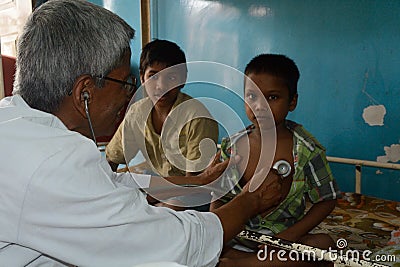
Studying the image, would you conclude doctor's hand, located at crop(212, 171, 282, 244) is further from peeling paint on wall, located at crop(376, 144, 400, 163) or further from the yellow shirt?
peeling paint on wall, located at crop(376, 144, 400, 163)

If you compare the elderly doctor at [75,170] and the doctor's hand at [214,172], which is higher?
the elderly doctor at [75,170]

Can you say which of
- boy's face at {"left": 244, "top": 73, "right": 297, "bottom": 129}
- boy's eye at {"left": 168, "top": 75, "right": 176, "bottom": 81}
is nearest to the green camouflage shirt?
boy's face at {"left": 244, "top": 73, "right": 297, "bottom": 129}

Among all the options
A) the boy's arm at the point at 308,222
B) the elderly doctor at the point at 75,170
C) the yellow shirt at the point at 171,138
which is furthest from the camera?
the yellow shirt at the point at 171,138

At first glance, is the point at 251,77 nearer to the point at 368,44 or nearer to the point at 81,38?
the point at 81,38

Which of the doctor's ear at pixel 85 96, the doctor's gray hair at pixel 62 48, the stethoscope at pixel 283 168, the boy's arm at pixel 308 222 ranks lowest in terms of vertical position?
the boy's arm at pixel 308 222

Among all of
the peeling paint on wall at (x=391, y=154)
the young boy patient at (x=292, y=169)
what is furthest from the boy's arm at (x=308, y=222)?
the peeling paint on wall at (x=391, y=154)

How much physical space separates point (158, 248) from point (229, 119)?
1617mm

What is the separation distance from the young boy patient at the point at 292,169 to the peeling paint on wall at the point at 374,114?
3.47ft

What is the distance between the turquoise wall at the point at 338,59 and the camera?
2500 mm

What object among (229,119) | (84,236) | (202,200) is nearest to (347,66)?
(229,119)

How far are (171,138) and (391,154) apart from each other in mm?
1384

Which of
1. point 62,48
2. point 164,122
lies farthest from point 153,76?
point 62,48

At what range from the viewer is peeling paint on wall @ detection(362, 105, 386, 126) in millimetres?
2525

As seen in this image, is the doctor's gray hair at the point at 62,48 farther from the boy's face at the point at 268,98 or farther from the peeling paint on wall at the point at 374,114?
the peeling paint on wall at the point at 374,114
